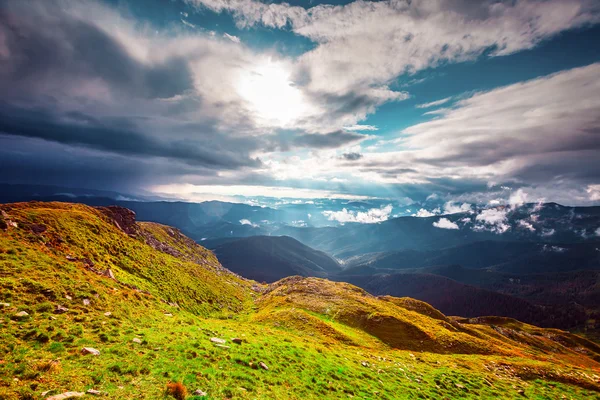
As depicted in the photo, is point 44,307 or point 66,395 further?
point 44,307

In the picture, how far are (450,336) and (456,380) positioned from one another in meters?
29.1

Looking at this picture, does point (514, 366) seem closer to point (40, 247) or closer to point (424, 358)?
point (424, 358)

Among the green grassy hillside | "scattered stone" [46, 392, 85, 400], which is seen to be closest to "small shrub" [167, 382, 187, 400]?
the green grassy hillside

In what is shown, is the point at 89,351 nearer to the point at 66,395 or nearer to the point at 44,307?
the point at 66,395

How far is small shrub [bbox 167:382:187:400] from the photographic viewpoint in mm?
12559

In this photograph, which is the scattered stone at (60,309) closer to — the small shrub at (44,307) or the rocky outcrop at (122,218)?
the small shrub at (44,307)

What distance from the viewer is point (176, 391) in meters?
12.6

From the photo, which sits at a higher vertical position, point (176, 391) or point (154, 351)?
point (176, 391)

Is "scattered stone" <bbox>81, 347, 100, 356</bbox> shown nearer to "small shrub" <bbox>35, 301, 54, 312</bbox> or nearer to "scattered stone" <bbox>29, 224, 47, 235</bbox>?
"small shrub" <bbox>35, 301, 54, 312</bbox>

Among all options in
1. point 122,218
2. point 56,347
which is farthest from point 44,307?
point 122,218

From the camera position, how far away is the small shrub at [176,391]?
1256cm

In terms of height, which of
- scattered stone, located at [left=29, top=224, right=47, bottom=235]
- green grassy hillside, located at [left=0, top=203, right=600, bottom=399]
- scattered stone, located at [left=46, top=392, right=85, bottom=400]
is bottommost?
green grassy hillside, located at [left=0, top=203, right=600, bottom=399]

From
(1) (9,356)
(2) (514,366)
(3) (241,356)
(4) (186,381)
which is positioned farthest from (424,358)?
(1) (9,356)

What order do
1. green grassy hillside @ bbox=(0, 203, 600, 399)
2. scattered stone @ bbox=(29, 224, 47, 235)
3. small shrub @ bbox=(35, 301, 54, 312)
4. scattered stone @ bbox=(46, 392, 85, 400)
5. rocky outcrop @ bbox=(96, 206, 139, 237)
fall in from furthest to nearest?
rocky outcrop @ bbox=(96, 206, 139, 237) → scattered stone @ bbox=(29, 224, 47, 235) → small shrub @ bbox=(35, 301, 54, 312) → green grassy hillside @ bbox=(0, 203, 600, 399) → scattered stone @ bbox=(46, 392, 85, 400)
